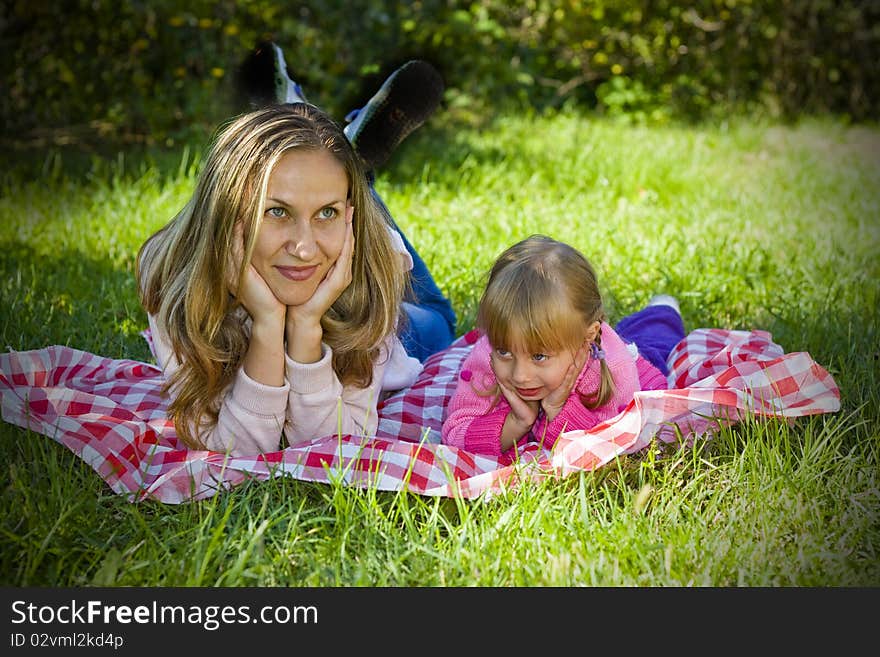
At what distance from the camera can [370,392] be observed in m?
2.71

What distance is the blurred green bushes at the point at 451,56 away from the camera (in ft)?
20.7

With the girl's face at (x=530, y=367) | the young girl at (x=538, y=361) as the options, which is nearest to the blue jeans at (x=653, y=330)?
the young girl at (x=538, y=361)

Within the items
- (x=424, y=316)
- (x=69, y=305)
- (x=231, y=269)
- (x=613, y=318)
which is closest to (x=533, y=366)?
(x=231, y=269)

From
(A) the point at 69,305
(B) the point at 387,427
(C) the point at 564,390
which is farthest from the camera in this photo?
(A) the point at 69,305

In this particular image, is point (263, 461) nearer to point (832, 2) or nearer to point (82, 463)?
point (82, 463)

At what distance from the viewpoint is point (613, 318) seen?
12.3ft

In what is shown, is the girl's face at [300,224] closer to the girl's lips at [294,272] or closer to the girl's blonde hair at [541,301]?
the girl's lips at [294,272]

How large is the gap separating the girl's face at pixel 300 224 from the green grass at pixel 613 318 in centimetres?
52

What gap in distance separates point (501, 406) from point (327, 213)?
2.39 ft

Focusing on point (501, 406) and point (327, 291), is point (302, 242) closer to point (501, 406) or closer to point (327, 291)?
point (327, 291)

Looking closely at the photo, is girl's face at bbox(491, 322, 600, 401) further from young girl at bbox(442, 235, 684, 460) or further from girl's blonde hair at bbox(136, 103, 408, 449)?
girl's blonde hair at bbox(136, 103, 408, 449)

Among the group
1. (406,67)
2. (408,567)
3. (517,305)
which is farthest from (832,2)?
(408,567)

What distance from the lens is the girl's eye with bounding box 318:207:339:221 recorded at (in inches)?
97.0

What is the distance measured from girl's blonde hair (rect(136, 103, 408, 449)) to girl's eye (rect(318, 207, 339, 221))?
0.28ft
